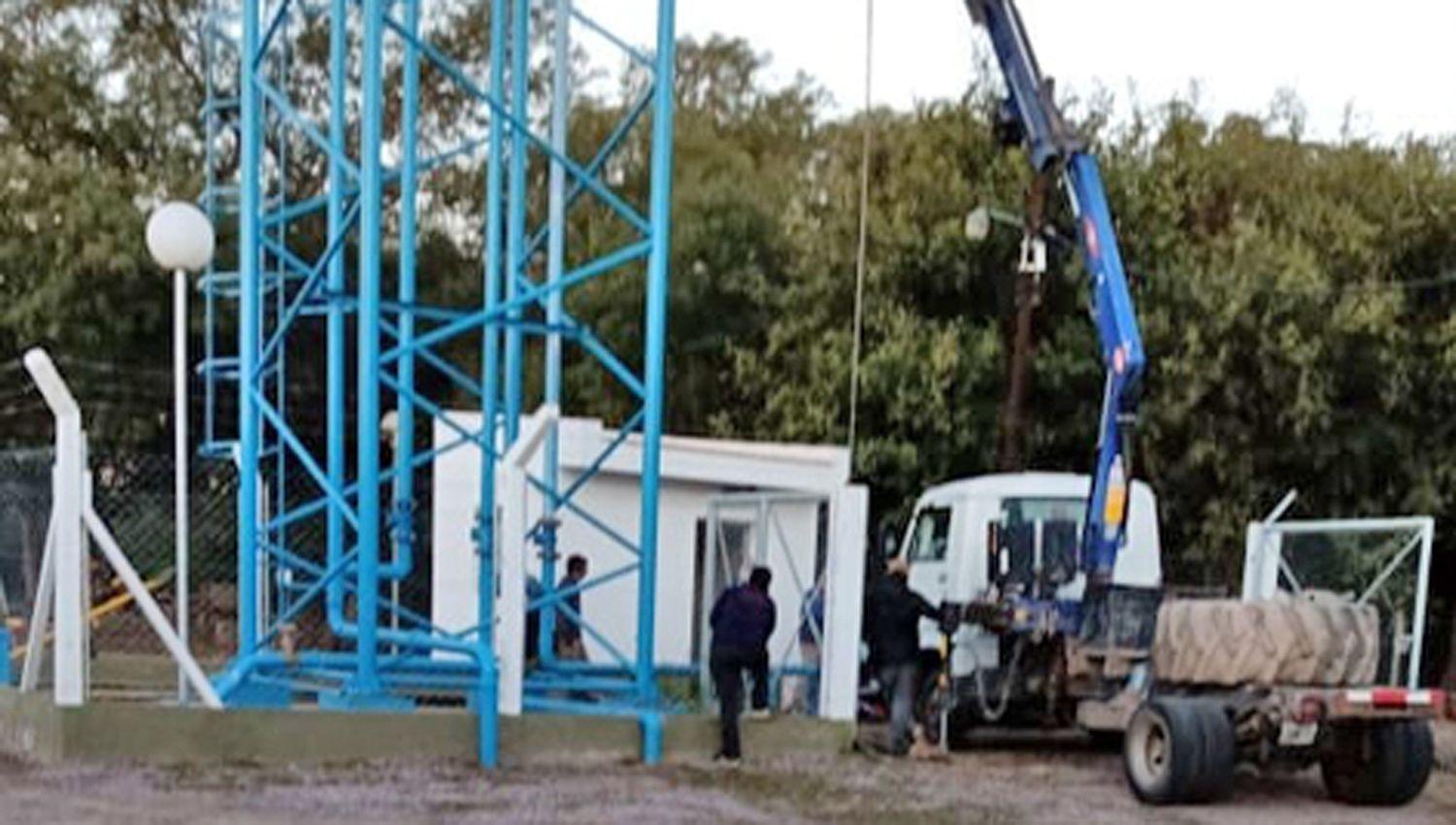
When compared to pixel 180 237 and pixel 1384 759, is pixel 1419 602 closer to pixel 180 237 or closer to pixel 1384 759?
pixel 1384 759

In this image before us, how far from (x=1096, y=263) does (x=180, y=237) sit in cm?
817

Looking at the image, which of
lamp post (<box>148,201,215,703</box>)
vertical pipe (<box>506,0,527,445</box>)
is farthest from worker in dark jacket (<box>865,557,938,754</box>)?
lamp post (<box>148,201,215,703</box>)

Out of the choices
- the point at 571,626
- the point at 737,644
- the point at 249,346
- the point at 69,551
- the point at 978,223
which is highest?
the point at 978,223

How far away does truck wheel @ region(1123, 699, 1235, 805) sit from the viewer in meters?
13.6

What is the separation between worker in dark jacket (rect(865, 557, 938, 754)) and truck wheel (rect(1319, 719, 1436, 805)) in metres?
3.56

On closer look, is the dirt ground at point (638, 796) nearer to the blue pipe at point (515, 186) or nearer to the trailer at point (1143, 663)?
the trailer at point (1143, 663)

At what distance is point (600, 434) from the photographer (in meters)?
18.6

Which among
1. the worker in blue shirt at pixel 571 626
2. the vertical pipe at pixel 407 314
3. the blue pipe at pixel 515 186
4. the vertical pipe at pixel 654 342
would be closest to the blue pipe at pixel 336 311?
the vertical pipe at pixel 407 314

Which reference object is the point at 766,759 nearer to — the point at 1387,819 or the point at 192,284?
the point at 1387,819

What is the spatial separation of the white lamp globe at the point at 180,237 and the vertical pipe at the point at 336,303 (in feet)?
4.37

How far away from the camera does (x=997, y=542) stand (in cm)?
1758

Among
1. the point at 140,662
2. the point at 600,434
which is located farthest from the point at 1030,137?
the point at 140,662

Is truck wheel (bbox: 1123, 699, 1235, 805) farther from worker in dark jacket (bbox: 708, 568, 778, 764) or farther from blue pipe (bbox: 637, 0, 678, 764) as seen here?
Answer: blue pipe (bbox: 637, 0, 678, 764)

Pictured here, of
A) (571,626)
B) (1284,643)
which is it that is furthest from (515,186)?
(1284,643)
